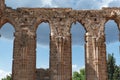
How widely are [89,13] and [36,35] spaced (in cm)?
421

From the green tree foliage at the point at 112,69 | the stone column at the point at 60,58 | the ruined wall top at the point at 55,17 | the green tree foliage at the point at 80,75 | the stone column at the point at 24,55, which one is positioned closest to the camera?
the stone column at the point at 60,58

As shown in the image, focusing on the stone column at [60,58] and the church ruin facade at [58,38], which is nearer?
the stone column at [60,58]

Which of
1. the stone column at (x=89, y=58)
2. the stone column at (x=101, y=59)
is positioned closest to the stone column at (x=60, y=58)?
the stone column at (x=89, y=58)

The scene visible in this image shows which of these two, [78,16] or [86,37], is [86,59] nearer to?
[86,37]

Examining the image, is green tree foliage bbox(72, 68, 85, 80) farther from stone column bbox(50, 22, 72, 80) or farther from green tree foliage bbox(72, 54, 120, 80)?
stone column bbox(50, 22, 72, 80)

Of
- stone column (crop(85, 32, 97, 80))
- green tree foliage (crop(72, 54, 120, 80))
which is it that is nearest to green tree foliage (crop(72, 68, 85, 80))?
green tree foliage (crop(72, 54, 120, 80))

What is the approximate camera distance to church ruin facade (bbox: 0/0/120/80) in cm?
2217

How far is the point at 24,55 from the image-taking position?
2234 centimetres

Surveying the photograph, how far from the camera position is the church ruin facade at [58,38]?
72.7ft

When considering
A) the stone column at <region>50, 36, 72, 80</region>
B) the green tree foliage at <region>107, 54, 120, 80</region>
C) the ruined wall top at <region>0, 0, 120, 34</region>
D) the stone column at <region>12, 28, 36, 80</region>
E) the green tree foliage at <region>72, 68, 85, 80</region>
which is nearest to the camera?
the stone column at <region>50, 36, 72, 80</region>

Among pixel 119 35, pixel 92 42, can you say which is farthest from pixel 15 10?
pixel 119 35

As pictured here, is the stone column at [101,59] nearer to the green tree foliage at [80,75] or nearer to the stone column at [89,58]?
the stone column at [89,58]

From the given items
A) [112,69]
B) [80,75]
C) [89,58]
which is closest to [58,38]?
[89,58]

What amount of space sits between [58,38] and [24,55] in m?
2.69
